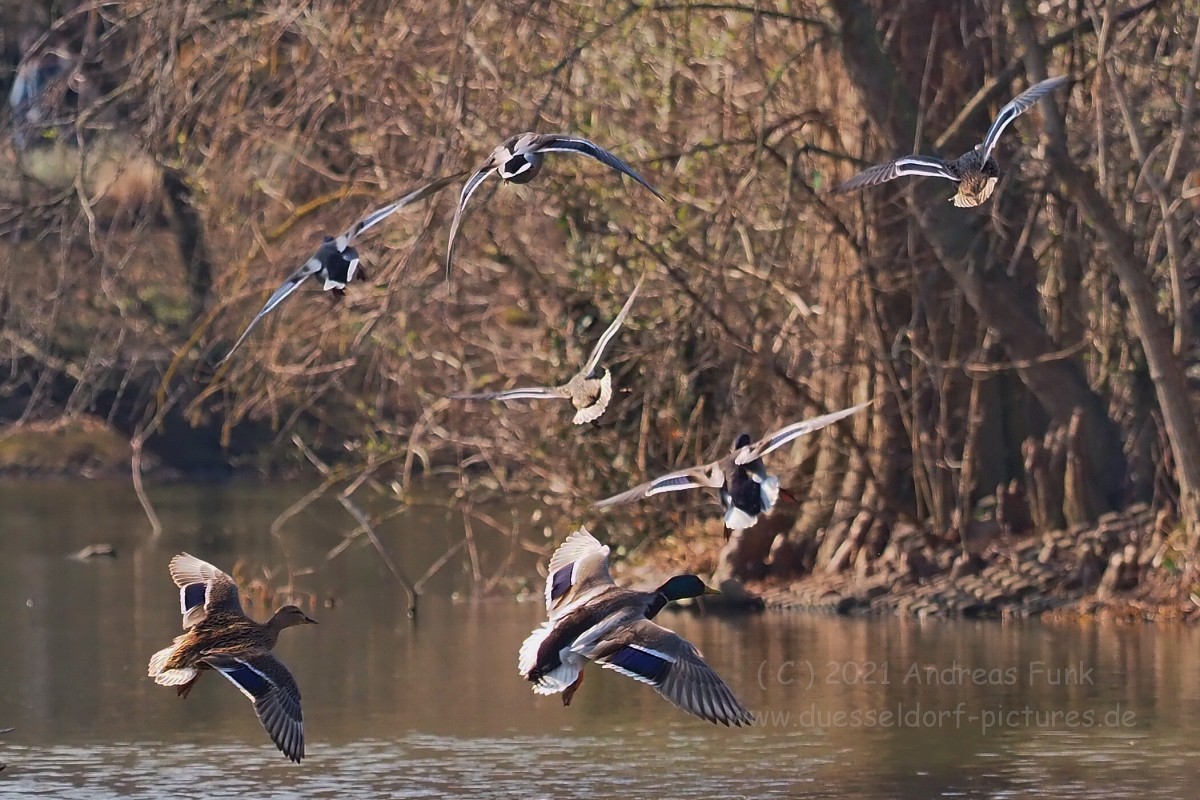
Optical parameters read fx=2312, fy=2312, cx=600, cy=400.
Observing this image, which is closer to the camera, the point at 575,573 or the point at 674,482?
the point at 674,482

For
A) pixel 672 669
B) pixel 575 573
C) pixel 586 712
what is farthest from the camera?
pixel 586 712

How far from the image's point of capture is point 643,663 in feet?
26.8

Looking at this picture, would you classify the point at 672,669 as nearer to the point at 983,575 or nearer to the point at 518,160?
the point at 518,160

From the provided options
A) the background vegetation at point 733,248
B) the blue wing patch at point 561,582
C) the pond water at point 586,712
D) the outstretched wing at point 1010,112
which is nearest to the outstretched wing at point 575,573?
the blue wing patch at point 561,582

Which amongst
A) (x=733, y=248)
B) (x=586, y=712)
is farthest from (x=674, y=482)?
(x=733, y=248)

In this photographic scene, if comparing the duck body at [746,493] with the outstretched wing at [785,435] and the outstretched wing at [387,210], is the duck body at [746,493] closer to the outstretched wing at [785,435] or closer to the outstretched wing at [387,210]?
the outstretched wing at [785,435]

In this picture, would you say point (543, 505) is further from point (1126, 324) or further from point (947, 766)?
point (947, 766)

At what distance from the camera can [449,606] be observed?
17484 millimetres

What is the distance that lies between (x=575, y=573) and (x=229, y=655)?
1.44m

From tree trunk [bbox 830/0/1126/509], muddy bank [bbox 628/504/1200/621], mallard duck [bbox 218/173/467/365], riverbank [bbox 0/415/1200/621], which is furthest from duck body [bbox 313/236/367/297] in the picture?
muddy bank [bbox 628/504/1200/621]

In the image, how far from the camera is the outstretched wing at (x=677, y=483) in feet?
29.2

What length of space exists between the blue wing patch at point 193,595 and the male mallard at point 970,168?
3058 millimetres

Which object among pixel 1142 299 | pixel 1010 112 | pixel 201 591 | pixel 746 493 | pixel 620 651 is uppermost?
pixel 1142 299

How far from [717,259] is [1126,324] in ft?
11.6
